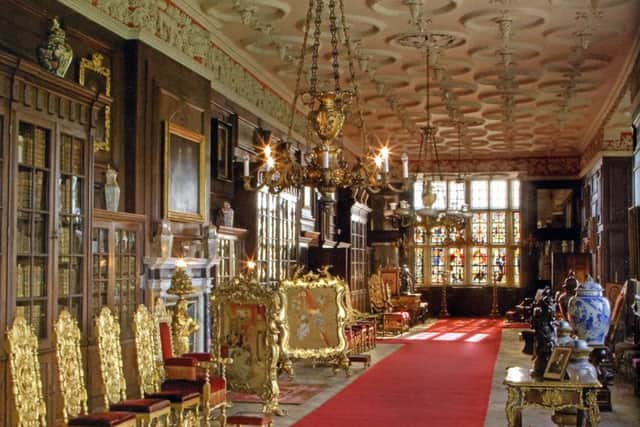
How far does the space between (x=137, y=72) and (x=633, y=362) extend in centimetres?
647

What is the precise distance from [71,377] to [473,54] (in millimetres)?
8649

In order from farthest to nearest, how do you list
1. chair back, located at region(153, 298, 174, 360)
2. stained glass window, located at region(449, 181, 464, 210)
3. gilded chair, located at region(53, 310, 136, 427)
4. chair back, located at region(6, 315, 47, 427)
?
stained glass window, located at region(449, 181, 464, 210) < chair back, located at region(153, 298, 174, 360) < gilded chair, located at region(53, 310, 136, 427) < chair back, located at region(6, 315, 47, 427)

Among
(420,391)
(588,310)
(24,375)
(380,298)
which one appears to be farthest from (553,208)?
(24,375)

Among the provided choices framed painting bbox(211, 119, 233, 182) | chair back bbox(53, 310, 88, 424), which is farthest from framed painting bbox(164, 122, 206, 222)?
chair back bbox(53, 310, 88, 424)

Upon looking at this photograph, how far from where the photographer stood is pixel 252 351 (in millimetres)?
8453

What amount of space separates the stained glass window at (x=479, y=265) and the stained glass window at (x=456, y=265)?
0.33m

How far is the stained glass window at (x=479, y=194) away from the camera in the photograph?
85.1 feet

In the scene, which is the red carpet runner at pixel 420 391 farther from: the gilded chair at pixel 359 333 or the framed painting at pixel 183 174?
the framed painting at pixel 183 174

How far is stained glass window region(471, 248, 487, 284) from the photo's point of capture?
1009 inches

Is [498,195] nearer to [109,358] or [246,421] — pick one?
[246,421]

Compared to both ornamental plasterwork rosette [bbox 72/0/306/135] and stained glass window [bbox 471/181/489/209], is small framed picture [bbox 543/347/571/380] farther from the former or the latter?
stained glass window [bbox 471/181/489/209]

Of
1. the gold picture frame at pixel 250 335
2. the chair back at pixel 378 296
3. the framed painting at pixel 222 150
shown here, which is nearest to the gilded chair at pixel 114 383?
the gold picture frame at pixel 250 335

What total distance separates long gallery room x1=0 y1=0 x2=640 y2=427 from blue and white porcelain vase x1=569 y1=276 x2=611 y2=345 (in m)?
0.03

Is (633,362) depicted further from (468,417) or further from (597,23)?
(597,23)
